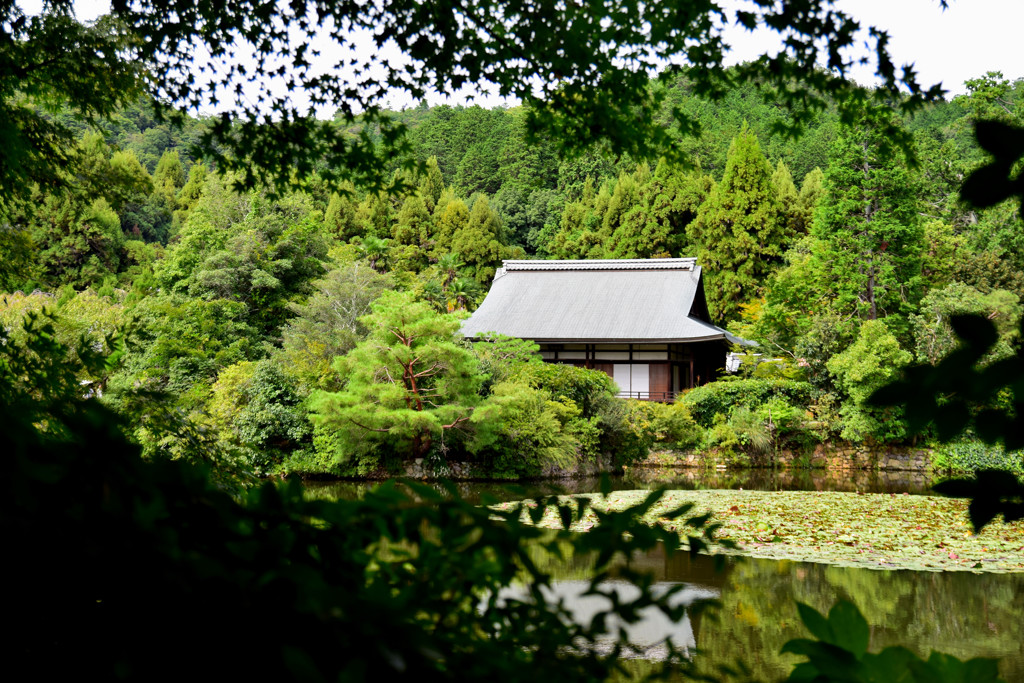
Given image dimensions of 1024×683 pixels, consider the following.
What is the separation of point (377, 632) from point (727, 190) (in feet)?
81.2

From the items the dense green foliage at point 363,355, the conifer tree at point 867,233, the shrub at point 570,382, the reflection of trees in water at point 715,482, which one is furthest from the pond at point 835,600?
the conifer tree at point 867,233

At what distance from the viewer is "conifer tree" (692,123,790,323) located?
23047mm

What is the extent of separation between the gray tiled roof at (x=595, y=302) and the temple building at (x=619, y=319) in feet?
0.08

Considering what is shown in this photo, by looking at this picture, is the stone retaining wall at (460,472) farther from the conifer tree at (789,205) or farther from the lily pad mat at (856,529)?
the conifer tree at (789,205)

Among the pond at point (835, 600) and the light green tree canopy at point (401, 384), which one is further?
the light green tree canopy at point (401, 384)

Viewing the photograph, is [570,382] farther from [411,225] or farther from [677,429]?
[411,225]

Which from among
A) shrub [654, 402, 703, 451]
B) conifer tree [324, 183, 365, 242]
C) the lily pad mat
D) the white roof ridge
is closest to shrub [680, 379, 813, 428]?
shrub [654, 402, 703, 451]

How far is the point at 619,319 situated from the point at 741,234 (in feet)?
23.0

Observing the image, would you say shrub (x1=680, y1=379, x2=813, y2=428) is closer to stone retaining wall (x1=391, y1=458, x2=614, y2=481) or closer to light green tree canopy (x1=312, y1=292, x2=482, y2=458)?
stone retaining wall (x1=391, y1=458, x2=614, y2=481)

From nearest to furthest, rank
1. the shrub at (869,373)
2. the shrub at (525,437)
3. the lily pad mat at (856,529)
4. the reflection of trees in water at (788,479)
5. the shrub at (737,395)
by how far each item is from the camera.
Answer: the lily pad mat at (856,529)
the reflection of trees in water at (788,479)
the shrub at (525,437)
the shrub at (869,373)
the shrub at (737,395)

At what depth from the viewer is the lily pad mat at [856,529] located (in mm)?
6539

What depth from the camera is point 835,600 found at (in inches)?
151

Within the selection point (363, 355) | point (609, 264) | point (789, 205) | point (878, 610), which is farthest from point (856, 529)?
point (789, 205)

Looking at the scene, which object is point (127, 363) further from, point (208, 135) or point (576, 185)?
point (576, 185)
